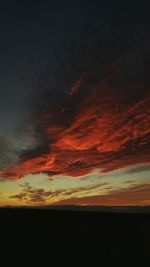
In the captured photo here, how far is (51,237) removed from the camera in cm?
566

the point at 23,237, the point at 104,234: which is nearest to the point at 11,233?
the point at 23,237

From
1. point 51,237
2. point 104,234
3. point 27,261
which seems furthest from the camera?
point 104,234

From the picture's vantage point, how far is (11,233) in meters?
5.60

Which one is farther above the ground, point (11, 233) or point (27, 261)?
point (11, 233)

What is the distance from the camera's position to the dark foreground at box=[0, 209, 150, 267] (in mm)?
5406

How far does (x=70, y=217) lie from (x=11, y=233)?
1.19 m

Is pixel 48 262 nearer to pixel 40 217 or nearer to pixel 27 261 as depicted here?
pixel 27 261

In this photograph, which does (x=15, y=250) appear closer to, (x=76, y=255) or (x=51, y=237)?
(x=51, y=237)

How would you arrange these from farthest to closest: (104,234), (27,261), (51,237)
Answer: (104,234)
(51,237)
(27,261)

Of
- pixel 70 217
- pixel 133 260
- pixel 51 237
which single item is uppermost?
pixel 70 217

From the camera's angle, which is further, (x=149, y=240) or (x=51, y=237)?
(x=149, y=240)

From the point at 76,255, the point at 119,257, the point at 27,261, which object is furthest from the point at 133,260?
the point at 27,261

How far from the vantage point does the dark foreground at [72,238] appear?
541 centimetres

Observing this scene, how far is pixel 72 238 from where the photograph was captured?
19.0ft
